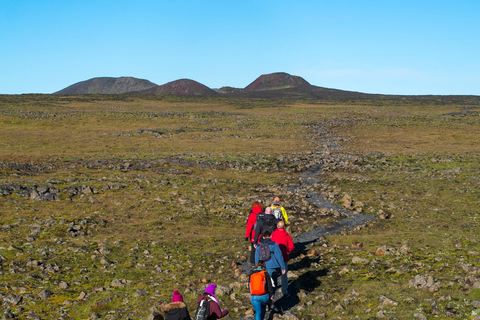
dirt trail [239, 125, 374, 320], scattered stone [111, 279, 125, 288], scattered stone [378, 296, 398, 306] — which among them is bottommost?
dirt trail [239, 125, 374, 320]

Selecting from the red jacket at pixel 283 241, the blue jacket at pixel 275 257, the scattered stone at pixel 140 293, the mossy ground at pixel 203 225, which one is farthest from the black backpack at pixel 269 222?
the scattered stone at pixel 140 293

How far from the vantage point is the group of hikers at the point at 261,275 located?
33.3 feet

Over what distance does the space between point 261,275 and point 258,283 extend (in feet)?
0.75

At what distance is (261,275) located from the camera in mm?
12109

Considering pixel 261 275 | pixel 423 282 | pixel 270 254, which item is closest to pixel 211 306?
pixel 261 275

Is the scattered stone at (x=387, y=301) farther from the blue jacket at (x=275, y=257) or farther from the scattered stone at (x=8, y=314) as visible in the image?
the scattered stone at (x=8, y=314)

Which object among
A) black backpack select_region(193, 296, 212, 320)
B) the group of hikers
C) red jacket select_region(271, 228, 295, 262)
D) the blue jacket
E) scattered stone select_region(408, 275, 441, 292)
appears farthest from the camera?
red jacket select_region(271, 228, 295, 262)

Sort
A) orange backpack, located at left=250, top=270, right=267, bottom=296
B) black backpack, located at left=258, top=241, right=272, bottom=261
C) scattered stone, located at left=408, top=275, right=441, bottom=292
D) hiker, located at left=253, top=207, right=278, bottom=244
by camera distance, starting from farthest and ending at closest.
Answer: hiker, located at left=253, top=207, right=278, bottom=244 < scattered stone, located at left=408, top=275, right=441, bottom=292 < black backpack, located at left=258, top=241, right=272, bottom=261 < orange backpack, located at left=250, top=270, right=267, bottom=296

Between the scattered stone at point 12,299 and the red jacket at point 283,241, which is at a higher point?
the red jacket at point 283,241

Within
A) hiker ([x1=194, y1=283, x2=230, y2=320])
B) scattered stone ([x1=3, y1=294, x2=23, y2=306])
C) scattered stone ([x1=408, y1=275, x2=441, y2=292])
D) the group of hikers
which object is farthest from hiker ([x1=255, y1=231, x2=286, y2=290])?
scattered stone ([x1=3, y1=294, x2=23, y2=306])

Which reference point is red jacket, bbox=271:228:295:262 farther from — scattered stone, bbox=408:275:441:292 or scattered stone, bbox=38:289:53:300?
scattered stone, bbox=38:289:53:300

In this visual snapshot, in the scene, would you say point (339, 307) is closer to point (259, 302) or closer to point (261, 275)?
point (259, 302)

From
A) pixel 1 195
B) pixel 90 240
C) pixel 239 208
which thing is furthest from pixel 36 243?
pixel 239 208

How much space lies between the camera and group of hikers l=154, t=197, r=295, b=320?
10.1 metres
